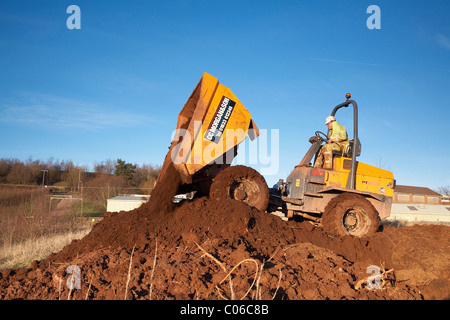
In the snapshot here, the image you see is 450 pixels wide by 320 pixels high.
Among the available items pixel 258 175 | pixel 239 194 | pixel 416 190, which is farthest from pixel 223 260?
pixel 416 190

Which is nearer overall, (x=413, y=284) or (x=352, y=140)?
(x=413, y=284)

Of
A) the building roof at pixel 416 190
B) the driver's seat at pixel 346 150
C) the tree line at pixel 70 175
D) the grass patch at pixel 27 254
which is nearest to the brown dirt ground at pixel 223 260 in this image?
the driver's seat at pixel 346 150

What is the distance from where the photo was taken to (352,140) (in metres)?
8.81

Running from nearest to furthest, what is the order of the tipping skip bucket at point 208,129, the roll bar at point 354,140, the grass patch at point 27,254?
the tipping skip bucket at point 208,129
the roll bar at point 354,140
the grass patch at point 27,254

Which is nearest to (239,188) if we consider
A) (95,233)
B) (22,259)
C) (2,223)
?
(95,233)

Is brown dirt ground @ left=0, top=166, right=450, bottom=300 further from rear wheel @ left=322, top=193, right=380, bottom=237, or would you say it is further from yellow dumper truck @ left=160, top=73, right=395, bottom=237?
yellow dumper truck @ left=160, top=73, right=395, bottom=237

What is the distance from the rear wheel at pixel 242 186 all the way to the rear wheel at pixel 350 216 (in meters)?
1.56

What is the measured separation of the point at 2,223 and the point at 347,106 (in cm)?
1370

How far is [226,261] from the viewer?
187 inches

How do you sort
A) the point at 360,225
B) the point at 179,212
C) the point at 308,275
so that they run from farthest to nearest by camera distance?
the point at 360,225, the point at 179,212, the point at 308,275

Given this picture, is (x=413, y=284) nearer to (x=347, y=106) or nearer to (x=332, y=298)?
(x=332, y=298)

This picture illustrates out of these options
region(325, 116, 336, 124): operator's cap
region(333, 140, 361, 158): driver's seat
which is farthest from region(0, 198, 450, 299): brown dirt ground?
region(325, 116, 336, 124): operator's cap

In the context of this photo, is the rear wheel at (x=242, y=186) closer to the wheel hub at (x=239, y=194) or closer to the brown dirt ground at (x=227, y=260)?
the wheel hub at (x=239, y=194)

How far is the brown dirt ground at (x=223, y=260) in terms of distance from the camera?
13.0ft
